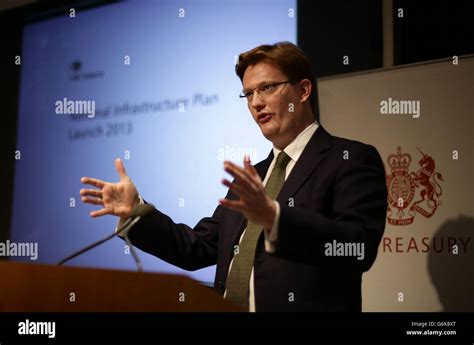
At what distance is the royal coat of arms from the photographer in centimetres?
280

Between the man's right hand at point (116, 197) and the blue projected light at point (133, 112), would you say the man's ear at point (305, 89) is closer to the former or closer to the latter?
the blue projected light at point (133, 112)

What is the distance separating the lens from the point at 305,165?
7.25ft

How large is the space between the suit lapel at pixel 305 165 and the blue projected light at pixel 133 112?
2.42 ft

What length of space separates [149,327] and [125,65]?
197cm

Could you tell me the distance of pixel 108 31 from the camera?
11.5ft

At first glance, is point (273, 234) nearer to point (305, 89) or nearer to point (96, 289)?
point (96, 289)

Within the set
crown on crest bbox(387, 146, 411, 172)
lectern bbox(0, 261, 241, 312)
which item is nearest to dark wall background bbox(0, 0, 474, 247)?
crown on crest bbox(387, 146, 411, 172)

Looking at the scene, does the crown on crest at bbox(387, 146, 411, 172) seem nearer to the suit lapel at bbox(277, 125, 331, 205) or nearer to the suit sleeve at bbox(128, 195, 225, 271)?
the suit lapel at bbox(277, 125, 331, 205)

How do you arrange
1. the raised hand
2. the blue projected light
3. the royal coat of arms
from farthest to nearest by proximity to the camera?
1. the blue projected light
2. the royal coat of arms
3. the raised hand

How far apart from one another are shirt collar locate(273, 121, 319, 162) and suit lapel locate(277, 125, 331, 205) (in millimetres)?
38

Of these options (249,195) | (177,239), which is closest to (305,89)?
(177,239)

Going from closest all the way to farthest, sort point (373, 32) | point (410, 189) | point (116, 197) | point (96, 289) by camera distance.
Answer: point (96, 289)
point (116, 197)
point (410, 189)
point (373, 32)

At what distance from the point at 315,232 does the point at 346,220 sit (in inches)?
8.6

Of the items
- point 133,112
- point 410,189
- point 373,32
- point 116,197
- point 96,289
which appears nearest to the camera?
point 96,289
